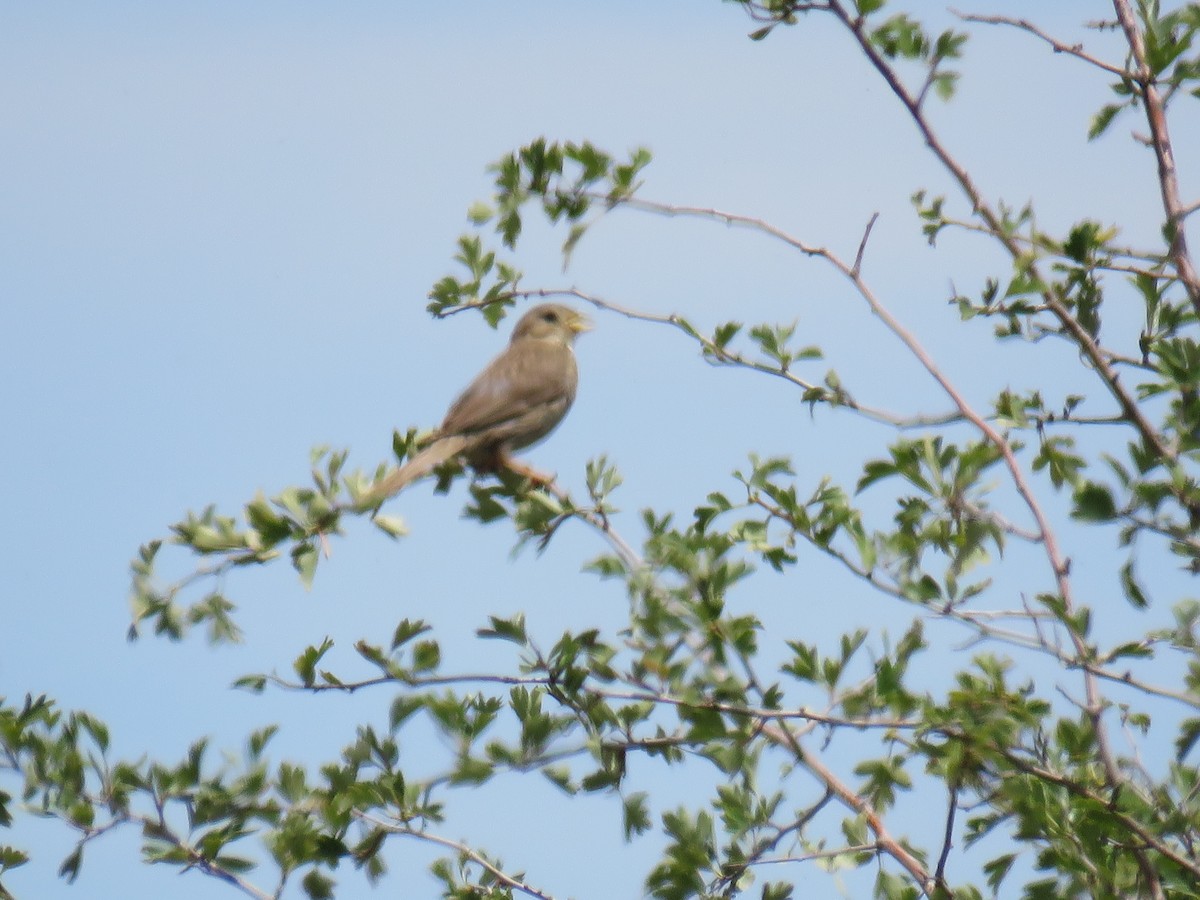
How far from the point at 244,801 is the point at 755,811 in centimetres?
160

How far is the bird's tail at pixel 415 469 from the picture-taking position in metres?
4.27

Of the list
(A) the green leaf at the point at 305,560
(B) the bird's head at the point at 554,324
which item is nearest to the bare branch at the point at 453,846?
(A) the green leaf at the point at 305,560

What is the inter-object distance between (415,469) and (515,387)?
7.80 ft

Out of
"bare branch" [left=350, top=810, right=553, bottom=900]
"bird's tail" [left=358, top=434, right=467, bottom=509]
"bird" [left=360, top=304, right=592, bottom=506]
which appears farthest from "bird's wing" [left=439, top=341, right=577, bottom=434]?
"bare branch" [left=350, top=810, right=553, bottom=900]

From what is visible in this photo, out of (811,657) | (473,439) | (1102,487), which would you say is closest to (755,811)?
(811,657)

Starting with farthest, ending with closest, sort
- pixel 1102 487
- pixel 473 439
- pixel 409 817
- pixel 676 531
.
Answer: pixel 473 439 → pixel 409 817 → pixel 676 531 → pixel 1102 487

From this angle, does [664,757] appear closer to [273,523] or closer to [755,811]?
[755,811]

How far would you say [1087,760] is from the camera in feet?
14.0

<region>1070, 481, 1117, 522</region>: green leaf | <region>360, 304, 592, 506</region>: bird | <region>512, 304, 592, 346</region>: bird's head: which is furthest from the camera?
<region>512, 304, 592, 346</region>: bird's head

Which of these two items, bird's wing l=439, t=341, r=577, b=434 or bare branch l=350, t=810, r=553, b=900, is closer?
bare branch l=350, t=810, r=553, b=900

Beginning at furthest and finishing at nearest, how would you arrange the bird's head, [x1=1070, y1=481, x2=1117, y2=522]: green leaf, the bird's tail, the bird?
the bird's head
the bird
the bird's tail
[x1=1070, y1=481, x2=1117, y2=522]: green leaf

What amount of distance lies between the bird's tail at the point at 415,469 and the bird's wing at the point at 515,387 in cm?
13

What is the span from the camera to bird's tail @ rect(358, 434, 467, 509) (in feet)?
14.0

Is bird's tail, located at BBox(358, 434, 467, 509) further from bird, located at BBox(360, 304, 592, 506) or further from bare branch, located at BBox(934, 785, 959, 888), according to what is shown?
bare branch, located at BBox(934, 785, 959, 888)
